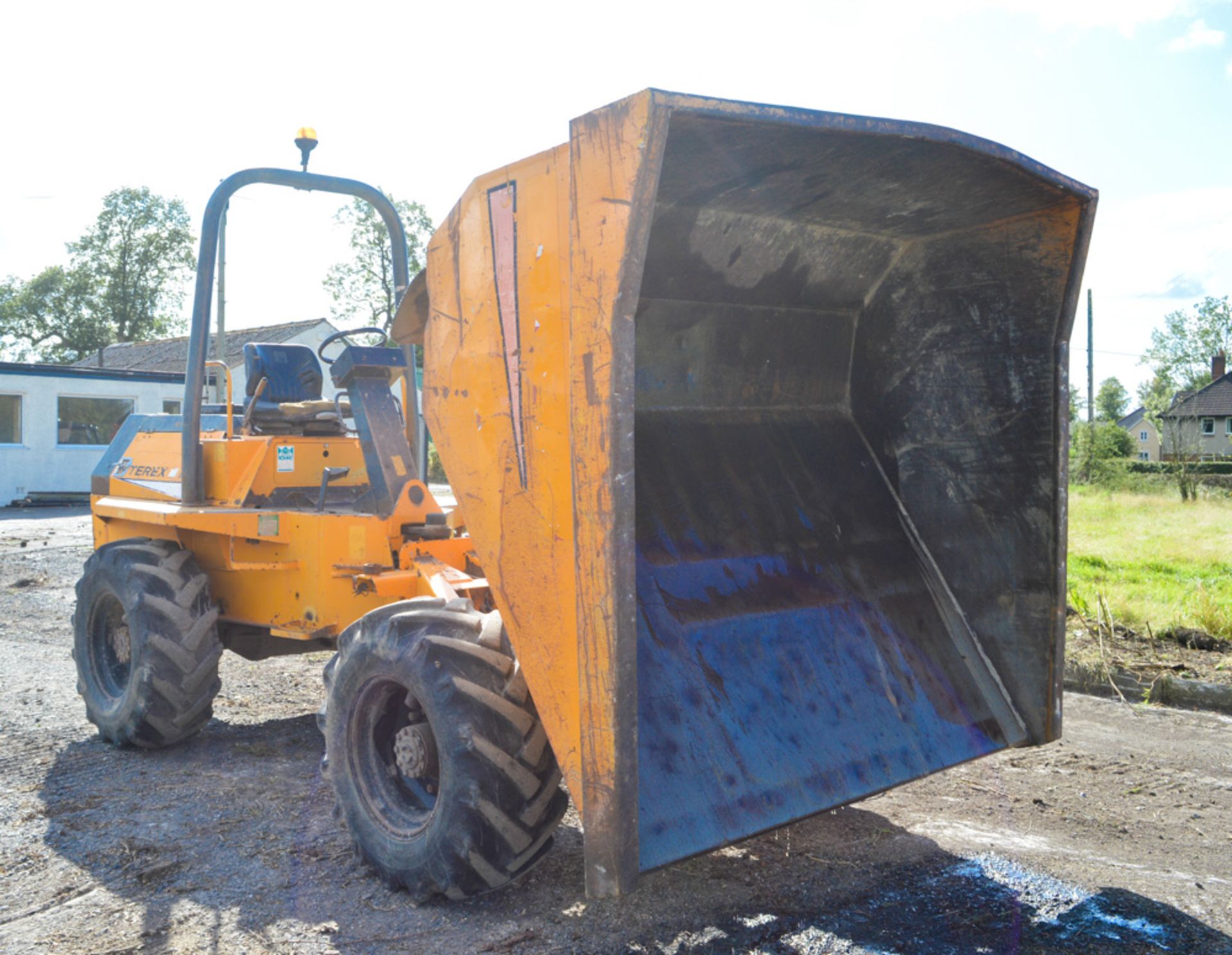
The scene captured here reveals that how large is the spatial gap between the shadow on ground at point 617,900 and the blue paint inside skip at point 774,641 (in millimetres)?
382

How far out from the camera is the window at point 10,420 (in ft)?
76.7

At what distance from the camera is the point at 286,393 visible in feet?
19.9

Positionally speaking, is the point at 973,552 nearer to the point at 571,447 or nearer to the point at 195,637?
the point at 571,447

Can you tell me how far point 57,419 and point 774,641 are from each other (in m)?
23.9

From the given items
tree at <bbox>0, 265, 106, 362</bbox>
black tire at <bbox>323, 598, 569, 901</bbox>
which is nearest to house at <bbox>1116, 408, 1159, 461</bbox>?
tree at <bbox>0, 265, 106, 362</bbox>

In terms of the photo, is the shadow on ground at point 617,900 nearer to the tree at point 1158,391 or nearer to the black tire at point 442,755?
the black tire at point 442,755

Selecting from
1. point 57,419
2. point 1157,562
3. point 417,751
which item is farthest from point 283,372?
point 57,419

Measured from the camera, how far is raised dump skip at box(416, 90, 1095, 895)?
9.27ft

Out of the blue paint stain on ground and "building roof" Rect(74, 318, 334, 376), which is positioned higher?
"building roof" Rect(74, 318, 334, 376)

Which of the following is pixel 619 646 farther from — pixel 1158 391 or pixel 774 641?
pixel 1158 391

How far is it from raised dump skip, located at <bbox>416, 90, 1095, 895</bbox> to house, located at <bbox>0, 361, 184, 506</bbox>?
69.9 feet

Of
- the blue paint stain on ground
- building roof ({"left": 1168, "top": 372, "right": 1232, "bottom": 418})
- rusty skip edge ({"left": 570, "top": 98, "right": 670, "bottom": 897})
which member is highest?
building roof ({"left": 1168, "top": 372, "right": 1232, "bottom": 418})

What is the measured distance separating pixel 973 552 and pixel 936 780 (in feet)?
4.17

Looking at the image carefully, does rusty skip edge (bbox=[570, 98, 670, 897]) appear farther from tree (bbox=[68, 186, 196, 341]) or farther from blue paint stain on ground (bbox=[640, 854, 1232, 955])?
tree (bbox=[68, 186, 196, 341])
